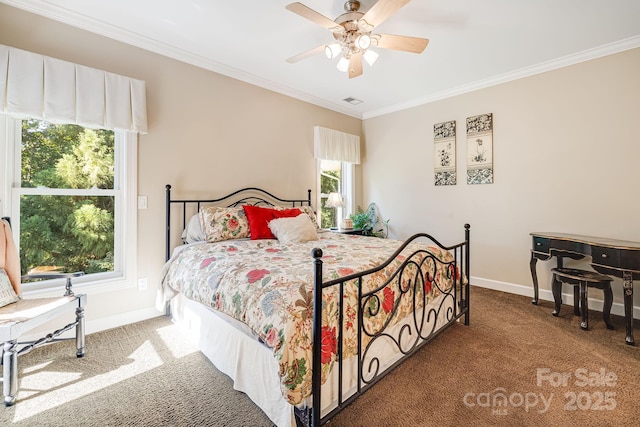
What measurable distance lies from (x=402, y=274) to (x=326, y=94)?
307 centimetres

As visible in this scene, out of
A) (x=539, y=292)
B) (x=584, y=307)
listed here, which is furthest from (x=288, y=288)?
(x=539, y=292)

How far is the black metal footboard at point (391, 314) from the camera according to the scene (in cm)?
131

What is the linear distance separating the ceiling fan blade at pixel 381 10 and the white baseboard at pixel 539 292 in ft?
10.9

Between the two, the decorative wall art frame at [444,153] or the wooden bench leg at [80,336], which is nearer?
the wooden bench leg at [80,336]

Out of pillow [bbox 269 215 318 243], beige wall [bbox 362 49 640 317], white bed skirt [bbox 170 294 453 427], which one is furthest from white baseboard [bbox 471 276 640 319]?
pillow [bbox 269 215 318 243]

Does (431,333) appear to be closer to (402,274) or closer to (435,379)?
(435,379)

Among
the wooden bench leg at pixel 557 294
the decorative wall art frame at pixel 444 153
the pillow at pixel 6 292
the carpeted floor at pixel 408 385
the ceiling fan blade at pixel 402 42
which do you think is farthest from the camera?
the decorative wall art frame at pixel 444 153

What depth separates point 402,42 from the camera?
226 centimetres

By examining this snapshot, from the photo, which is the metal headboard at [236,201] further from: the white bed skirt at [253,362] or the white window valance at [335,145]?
the white bed skirt at [253,362]

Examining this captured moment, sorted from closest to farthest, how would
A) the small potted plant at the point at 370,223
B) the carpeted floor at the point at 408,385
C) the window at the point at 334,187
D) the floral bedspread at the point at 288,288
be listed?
the floral bedspread at the point at 288,288, the carpeted floor at the point at 408,385, the small potted plant at the point at 370,223, the window at the point at 334,187

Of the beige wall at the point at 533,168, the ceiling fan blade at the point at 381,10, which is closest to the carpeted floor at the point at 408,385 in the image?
the beige wall at the point at 533,168

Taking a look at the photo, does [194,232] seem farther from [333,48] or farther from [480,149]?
[480,149]

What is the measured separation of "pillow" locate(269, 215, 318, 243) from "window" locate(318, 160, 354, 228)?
1.54m

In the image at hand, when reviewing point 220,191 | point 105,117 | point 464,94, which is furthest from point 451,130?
point 105,117
